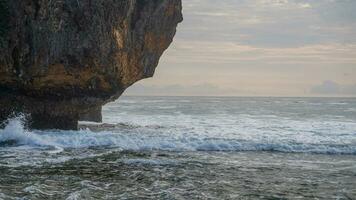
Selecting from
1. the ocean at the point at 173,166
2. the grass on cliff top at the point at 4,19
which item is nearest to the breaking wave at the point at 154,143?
the ocean at the point at 173,166

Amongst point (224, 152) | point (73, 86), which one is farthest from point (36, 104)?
point (224, 152)

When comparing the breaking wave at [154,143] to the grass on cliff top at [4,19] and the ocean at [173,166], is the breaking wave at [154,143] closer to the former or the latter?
the ocean at [173,166]

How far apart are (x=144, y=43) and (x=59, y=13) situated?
597 cm

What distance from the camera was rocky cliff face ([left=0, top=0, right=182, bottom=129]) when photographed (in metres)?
18.5

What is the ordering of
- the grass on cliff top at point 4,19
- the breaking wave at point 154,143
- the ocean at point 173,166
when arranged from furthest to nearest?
the grass on cliff top at point 4,19 → the breaking wave at point 154,143 → the ocean at point 173,166

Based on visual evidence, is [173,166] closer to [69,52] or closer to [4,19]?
[69,52]

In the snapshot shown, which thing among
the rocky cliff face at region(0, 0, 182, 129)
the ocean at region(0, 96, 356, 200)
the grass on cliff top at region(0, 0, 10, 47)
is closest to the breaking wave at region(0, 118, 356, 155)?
the ocean at region(0, 96, 356, 200)

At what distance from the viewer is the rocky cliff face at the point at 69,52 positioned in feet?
60.5

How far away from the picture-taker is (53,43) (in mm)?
18781

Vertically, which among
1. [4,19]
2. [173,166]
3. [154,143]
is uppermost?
[4,19]

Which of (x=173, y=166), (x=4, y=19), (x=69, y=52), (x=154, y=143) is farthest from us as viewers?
(x=69, y=52)

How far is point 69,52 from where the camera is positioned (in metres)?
19.0

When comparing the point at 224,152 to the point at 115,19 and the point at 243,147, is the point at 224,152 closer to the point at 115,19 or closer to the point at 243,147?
the point at 243,147

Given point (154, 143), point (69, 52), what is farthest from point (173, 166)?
point (69, 52)
